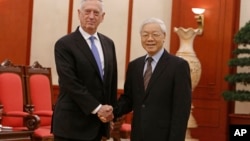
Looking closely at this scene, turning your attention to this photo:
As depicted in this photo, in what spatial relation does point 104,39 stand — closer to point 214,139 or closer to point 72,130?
point 72,130

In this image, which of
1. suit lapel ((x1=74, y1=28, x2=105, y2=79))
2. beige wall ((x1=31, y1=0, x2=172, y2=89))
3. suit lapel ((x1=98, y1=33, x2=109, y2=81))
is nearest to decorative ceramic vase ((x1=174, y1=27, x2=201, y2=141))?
beige wall ((x1=31, y1=0, x2=172, y2=89))

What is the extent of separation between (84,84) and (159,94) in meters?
0.40

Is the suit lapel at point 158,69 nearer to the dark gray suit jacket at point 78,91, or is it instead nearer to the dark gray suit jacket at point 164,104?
the dark gray suit jacket at point 164,104

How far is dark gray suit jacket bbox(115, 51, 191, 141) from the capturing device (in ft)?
7.97

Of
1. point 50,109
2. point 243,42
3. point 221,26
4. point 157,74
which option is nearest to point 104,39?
point 157,74

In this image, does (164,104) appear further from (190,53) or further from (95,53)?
(190,53)

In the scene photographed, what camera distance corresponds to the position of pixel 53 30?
24.2ft

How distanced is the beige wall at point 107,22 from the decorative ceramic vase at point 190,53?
702 mm

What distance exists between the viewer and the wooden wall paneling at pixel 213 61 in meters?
6.86

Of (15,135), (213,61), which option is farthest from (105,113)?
(213,61)

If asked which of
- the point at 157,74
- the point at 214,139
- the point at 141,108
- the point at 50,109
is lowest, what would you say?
the point at 214,139

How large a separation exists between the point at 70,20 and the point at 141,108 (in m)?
5.06

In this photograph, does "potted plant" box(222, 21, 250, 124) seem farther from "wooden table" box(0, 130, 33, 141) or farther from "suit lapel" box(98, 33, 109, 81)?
"suit lapel" box(98, 33, 109, 81)

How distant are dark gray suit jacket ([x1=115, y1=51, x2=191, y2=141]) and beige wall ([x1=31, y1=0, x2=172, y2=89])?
475 centimetres
